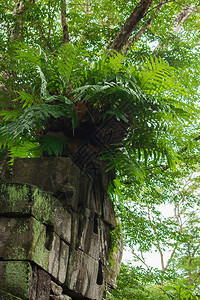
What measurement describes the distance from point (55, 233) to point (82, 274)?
0.53m

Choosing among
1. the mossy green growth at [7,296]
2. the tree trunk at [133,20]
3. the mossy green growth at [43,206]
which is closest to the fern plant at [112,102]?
the mossy green growth at [43,206]

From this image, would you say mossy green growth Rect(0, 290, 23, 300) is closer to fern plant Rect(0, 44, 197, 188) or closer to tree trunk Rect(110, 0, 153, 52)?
fern plant Rect(0, 44, 197, 188)

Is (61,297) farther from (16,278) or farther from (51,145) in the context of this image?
(51,145)

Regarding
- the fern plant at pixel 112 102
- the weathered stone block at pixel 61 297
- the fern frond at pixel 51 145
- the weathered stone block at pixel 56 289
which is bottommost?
the weathered stone block at pixel 61 297

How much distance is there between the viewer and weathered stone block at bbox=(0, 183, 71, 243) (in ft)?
6.66

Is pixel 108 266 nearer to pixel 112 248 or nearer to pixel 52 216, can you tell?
pixel 112 248

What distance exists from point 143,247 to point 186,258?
34.8 feet

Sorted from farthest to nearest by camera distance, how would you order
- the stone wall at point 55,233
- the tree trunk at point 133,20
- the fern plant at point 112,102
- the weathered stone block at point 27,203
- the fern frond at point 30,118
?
the tree trunk at point 133,20
the fern plant at point 112,102
the fern frond at point 30,118
the weathered stone block at point 27,203
the stone wall at point 55,233

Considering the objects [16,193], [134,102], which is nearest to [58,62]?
[134,102]

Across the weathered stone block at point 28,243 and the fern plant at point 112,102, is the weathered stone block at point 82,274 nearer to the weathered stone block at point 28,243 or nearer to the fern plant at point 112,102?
the weathered stone block at point 28,243

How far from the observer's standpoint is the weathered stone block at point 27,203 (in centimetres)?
203

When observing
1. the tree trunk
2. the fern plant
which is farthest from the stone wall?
the tree trunk

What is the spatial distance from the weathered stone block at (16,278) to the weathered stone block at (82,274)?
22.8 inches

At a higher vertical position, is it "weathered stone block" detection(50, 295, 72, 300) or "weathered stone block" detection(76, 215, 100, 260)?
"weathered stone block" detection(76, 215, 100, 260)
